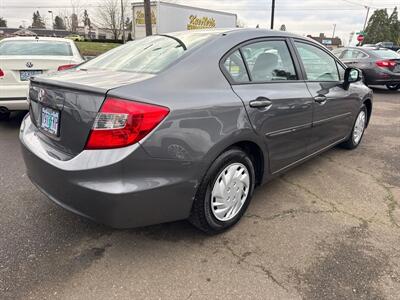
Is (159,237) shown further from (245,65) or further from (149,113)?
(245,65)

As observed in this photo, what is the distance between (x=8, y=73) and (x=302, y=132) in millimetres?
4196

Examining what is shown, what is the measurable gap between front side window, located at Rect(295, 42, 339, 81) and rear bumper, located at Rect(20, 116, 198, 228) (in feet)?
6.13

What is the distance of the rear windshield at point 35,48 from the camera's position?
5477 millimetres

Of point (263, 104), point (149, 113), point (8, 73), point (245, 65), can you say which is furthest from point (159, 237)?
point (8, 73)

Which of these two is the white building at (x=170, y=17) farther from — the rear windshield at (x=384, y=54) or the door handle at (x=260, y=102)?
the door handle at (x=260, y=102)

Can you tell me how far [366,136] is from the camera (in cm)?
577

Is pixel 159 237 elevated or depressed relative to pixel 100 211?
depressed

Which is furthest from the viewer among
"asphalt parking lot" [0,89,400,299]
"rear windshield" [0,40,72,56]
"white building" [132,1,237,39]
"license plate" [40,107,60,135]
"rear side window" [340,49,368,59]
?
"white building" [132,1,237,39]

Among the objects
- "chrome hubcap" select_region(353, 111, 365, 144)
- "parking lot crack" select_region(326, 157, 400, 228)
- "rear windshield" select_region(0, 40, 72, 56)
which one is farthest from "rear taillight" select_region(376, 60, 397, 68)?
"rear windshield" select_region(0, 40, 72, 56)

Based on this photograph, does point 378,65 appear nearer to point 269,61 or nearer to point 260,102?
point 269,61

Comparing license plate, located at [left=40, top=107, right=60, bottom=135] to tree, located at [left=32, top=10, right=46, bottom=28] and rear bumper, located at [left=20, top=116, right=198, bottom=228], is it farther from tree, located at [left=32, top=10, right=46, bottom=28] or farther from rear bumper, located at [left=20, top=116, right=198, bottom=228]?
tree, located at [left=32, top=10, right=46, bottom=28]

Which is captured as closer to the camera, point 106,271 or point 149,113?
point 149,113

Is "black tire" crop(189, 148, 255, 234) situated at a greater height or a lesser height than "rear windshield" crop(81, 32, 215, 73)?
lesser

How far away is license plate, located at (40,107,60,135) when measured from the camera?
2249 millimetres
